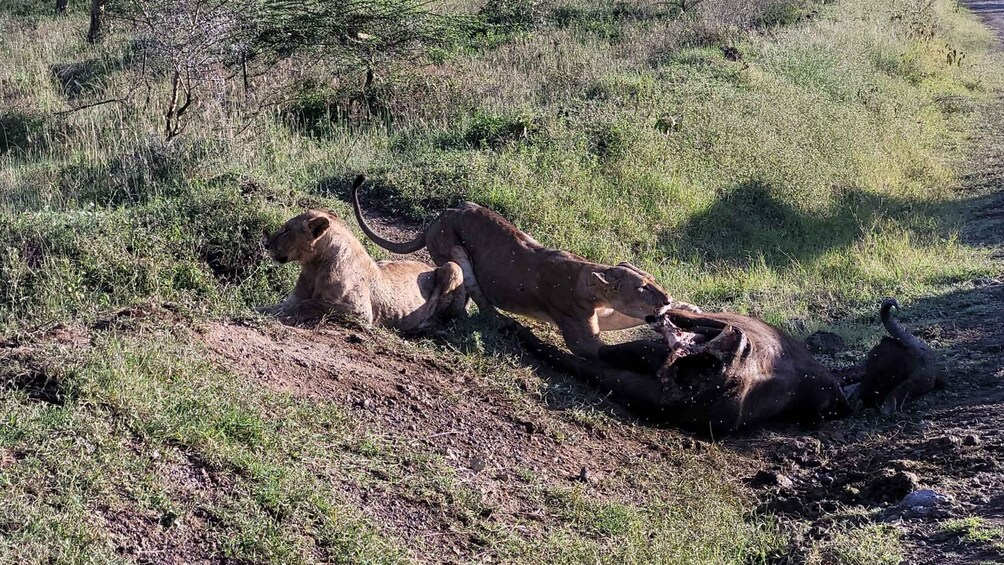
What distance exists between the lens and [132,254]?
299 inches

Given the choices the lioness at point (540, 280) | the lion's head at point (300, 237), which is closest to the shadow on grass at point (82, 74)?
the lioness at point (540, 280)

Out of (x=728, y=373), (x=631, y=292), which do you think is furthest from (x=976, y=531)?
(x=631, y=292)

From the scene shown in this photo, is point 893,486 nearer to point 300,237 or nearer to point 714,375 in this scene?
point 714,375

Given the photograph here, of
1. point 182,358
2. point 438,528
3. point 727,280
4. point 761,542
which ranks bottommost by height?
point 727,280

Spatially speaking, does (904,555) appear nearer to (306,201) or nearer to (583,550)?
(583,550)

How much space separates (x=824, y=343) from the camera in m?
8.63

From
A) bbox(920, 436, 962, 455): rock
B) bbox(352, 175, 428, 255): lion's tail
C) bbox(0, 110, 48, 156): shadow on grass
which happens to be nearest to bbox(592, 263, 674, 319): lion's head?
bbox(352, 175, 428, 255): lion's tail

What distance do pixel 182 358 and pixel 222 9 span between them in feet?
26.2

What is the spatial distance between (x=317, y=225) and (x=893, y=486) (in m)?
3.84

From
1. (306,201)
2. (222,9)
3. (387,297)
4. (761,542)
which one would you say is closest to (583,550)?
(761,542)

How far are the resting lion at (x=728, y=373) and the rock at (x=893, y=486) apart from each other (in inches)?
47.7

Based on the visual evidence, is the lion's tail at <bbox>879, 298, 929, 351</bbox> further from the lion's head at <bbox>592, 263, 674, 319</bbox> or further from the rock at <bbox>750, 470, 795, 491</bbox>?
the rock at <bbox>750, 470, 795, 491</bbox>

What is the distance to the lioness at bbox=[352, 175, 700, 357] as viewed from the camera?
24.9ft

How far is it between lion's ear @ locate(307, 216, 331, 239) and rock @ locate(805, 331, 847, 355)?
3.86 m
